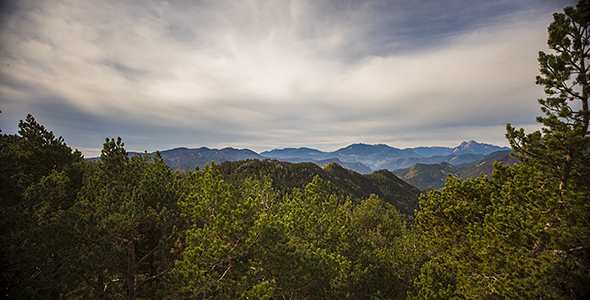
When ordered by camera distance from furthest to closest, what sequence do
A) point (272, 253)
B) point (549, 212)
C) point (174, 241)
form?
1. point (174, 241)
2. point (272, 253)
3. point (549, 212)

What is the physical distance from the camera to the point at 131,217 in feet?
36.0

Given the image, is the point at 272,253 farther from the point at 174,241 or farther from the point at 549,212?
the point at 549,212

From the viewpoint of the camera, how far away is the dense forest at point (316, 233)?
713cm

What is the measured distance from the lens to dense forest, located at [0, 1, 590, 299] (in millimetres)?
7129

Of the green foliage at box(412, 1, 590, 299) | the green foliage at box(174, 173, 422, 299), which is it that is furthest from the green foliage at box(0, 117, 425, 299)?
the green foliage at box(412, 1, 590, 299)

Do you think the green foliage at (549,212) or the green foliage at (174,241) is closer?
the green foliage at (549,212)

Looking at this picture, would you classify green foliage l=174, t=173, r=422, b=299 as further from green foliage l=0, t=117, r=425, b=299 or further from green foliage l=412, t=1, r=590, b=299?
green foliage l=412, t=1, r=590, b=299

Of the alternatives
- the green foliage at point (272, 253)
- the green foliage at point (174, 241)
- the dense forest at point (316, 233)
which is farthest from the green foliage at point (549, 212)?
the green foliage at point (174, 241)

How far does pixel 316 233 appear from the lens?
469 inches

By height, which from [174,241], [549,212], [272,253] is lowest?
[174,241]

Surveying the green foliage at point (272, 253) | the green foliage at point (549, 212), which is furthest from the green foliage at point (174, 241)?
the green foliage at point (549, 212)

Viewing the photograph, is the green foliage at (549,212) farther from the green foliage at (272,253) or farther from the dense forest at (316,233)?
the green foliage at (272,253)

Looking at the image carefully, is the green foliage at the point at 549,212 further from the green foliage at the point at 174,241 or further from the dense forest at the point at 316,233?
the green foliage at the point at 174,241

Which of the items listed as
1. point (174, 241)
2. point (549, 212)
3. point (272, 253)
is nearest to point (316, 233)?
point (272, 253)
